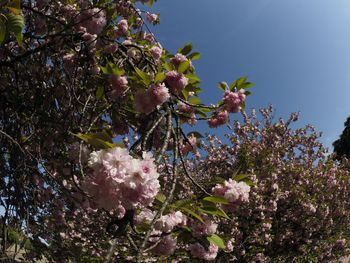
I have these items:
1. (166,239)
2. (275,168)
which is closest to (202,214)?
(166,239)

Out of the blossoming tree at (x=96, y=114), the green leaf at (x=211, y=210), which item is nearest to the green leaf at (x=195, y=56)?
the blossoming tree at (x=96, y=114)

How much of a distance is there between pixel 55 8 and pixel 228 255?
24.1 feet

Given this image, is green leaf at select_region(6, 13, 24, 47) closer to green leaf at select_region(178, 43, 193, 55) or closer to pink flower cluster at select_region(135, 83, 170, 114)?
pink flower cluster at select_region(135, 83, 170, 114)

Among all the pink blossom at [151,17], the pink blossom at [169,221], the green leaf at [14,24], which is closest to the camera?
the green leaf at [14,24]

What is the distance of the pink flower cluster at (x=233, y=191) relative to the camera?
8.67ft

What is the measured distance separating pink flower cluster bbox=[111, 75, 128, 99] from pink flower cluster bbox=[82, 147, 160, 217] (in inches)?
53.3

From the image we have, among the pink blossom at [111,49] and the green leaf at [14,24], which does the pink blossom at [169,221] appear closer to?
the green leaf at [14,24]

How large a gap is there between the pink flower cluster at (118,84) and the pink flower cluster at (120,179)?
53.3 inches

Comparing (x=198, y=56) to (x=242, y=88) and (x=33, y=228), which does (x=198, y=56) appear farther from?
(x=33, y=228)

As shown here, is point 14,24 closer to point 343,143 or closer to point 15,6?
point 15,6

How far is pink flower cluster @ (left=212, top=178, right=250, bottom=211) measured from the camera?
8.67 feet

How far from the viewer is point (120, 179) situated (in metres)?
1.69

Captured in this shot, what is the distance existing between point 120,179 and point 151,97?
101 cm

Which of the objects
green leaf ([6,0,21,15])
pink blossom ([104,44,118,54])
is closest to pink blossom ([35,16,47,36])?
pink blossom ([104,44,118,54])
